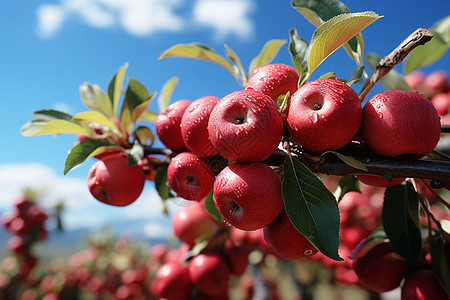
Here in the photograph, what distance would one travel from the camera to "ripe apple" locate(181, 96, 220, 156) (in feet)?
2.17

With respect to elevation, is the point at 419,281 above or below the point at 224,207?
below

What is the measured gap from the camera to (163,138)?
80 centimetres

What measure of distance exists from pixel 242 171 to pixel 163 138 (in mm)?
306

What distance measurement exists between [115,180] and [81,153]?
0.11m

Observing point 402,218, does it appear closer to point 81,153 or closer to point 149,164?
point 149,164

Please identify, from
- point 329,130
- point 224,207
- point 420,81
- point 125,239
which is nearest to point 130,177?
point 224,207

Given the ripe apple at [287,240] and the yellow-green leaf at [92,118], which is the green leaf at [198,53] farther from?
the ripe apple at [287,240]

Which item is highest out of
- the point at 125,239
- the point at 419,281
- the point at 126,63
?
the point at 126,63

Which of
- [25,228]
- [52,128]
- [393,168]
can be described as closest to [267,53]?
[393,168]

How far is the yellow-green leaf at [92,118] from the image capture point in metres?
0.85

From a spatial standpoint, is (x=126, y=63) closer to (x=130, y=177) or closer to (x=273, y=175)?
(x=130, y=177)

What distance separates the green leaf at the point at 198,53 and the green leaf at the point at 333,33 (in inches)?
11.6

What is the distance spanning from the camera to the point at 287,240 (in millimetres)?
606

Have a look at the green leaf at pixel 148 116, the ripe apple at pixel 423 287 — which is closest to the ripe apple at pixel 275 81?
the green leaf at pixel 148 116
